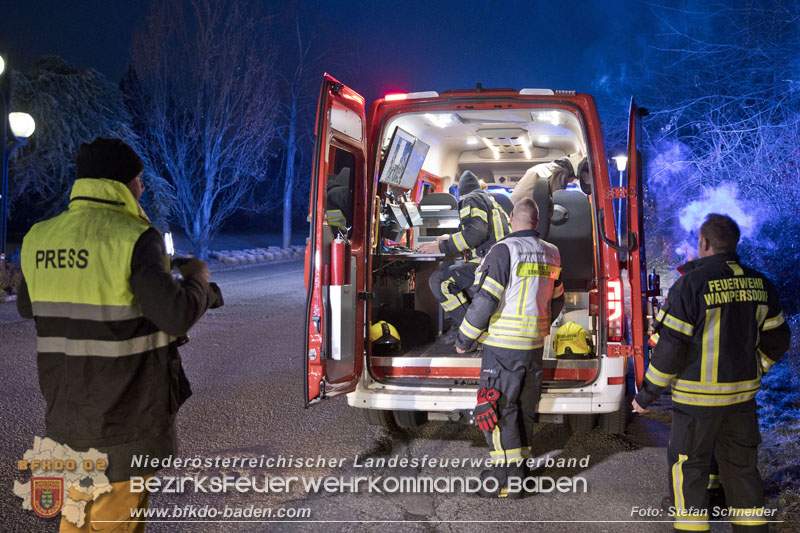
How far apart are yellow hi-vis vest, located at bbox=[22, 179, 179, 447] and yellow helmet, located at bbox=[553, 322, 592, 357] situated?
131 inches

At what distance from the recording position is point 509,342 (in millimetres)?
4062

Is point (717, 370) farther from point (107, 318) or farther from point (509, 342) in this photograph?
point (107, 318)

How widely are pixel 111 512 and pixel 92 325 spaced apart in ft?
2.41

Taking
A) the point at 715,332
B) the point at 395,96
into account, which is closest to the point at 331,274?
the point at 395,96

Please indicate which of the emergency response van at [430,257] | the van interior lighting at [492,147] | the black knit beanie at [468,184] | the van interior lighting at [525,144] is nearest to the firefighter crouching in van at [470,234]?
the black knit beanie at [468,184]

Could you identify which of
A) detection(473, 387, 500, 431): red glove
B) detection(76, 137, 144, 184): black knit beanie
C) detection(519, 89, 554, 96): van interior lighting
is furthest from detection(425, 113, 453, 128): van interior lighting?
detection(76, 137, 144, 184): black knit beanie

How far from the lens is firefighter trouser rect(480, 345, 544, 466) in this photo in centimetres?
404

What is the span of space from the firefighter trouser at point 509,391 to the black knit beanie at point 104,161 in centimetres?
250

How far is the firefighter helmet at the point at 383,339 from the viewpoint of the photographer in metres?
5.12

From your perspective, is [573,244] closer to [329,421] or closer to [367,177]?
[367,177]

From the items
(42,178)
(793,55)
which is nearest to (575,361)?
(793,55)

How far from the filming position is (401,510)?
3793mm

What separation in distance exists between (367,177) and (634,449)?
2.84m

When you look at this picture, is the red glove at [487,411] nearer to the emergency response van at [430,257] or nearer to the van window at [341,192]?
the emergency response van at [430,257]
